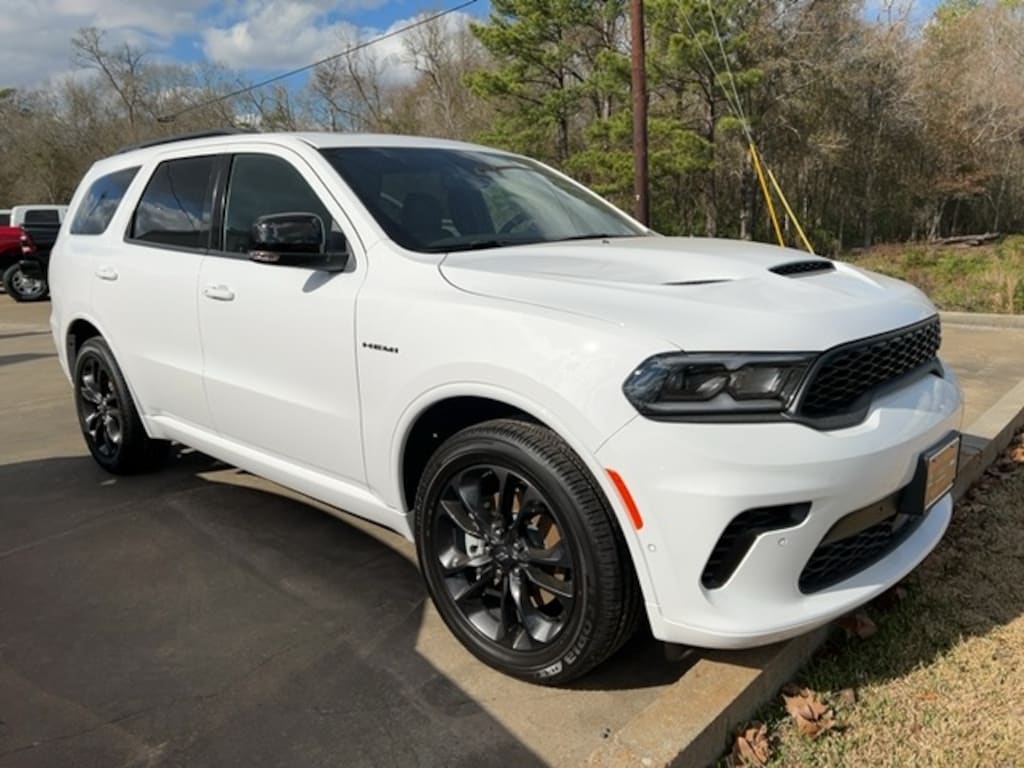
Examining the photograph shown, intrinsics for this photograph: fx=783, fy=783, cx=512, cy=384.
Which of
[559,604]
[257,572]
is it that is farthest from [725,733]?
[257,572]

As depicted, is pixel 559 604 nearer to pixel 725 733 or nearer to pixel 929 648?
pixel 725 733

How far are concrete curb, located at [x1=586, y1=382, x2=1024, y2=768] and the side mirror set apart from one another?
5.91ft

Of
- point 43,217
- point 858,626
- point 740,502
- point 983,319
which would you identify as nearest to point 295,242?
point 740,502

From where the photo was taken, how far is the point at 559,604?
2.49 metres

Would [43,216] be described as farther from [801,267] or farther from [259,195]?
[801,267]

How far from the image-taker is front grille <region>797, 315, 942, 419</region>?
6.77 ft

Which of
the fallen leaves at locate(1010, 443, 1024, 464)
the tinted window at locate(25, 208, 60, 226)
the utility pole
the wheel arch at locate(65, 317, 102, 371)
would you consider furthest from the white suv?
the tinted window at locate(25, 208, 60, 226)

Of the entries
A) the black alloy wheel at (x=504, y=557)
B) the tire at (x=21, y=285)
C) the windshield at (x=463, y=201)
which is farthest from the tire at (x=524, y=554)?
the tire at (x=21, y=285)

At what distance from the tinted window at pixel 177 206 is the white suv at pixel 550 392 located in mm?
26

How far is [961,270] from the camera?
57.9 ft

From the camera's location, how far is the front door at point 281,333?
2.82 meters

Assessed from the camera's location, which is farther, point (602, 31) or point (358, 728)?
point (602, 31)

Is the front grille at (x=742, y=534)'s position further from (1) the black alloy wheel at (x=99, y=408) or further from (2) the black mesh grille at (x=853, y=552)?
(1) the black alloy wheel at (x=99, y=408)

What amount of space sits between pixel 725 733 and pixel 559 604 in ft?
1.99
